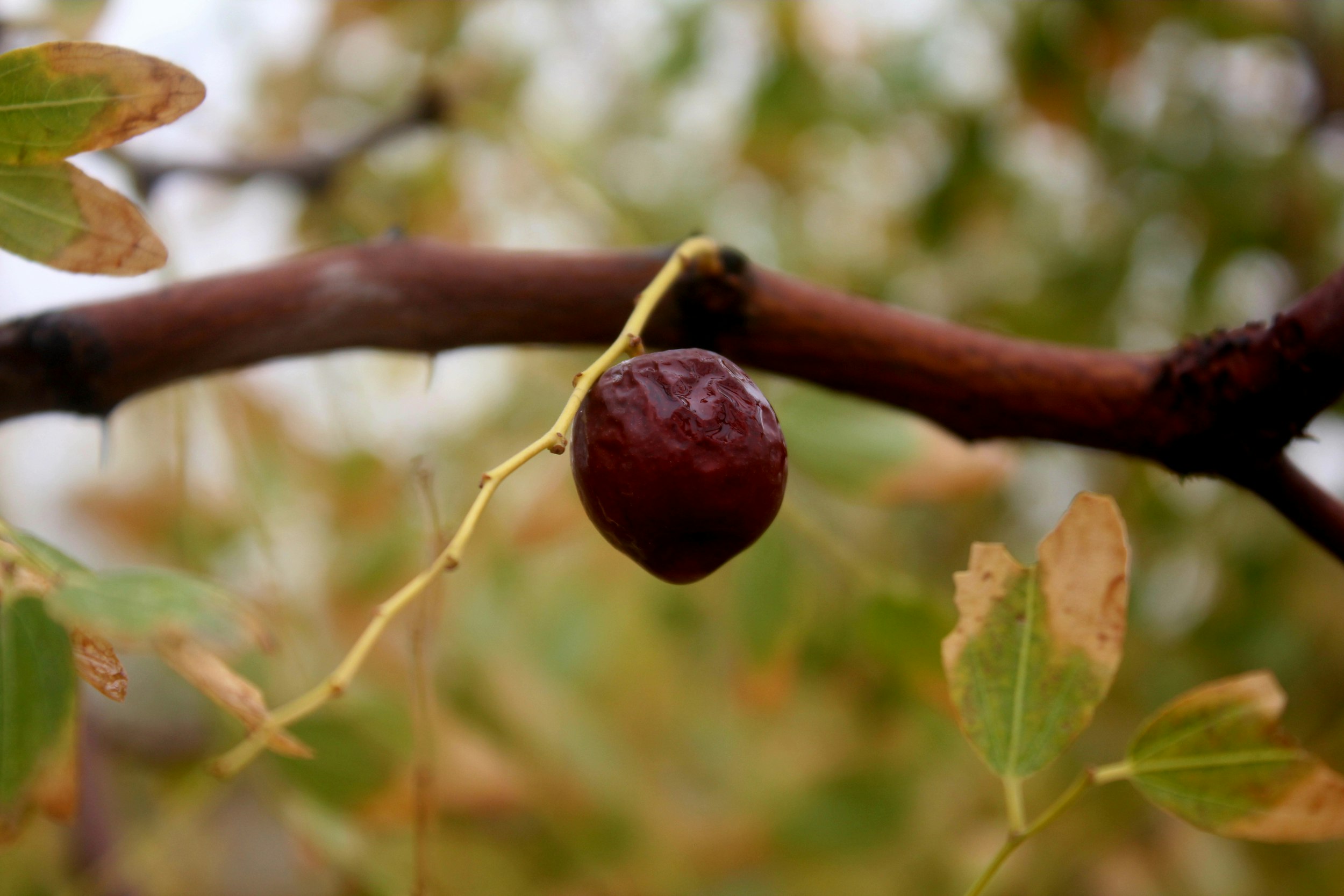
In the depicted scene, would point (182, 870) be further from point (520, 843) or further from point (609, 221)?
point (609, 221)

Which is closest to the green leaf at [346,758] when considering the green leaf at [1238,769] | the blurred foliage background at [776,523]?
the blurred foliage background at [776,523]

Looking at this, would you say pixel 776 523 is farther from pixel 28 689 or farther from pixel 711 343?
pixel 28 689

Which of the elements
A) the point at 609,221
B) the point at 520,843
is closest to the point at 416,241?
the point at 609,221

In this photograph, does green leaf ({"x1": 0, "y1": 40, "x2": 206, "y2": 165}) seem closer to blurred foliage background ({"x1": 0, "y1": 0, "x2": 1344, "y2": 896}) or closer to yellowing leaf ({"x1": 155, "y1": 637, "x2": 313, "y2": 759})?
yellowing leaf ({"x1": 155, "y1": 637, "x2": 313, "y2": 759})

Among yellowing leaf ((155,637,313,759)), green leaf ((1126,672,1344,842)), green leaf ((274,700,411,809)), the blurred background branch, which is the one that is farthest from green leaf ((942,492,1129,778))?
the blurred background branch

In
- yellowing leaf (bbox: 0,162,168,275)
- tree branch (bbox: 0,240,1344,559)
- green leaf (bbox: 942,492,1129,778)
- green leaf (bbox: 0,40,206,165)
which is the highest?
green leaf (bbox: 0,40,206,165)

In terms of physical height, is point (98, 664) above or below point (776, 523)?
above

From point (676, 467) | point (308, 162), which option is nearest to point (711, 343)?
point (676, 467)
